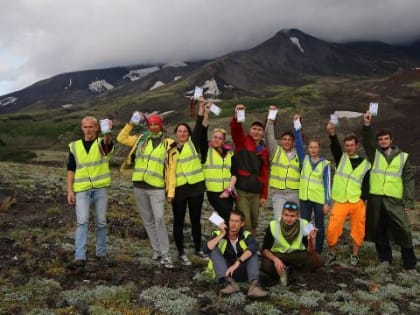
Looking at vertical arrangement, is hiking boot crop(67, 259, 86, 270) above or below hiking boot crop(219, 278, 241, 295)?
above

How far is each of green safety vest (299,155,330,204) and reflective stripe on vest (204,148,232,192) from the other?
2.05 metres

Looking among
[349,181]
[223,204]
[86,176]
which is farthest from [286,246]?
[86,176]

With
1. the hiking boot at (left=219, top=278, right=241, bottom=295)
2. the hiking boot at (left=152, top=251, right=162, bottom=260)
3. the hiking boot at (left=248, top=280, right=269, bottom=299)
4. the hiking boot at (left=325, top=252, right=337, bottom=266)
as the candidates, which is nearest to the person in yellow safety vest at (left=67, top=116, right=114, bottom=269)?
the hiking boot at (left=152, top=251, right=162, bottom=260)

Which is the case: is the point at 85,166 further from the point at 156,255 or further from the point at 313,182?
the point at 313,182

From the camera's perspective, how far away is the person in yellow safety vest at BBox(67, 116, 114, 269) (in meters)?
10.8

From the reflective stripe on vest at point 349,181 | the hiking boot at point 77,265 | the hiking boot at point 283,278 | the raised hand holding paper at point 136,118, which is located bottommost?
the hiking boot at point 283,278

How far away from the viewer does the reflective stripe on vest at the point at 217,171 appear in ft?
37.2

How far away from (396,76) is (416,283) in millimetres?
121905

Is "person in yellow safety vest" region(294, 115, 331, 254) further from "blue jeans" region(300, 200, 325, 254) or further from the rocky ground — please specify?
the rocky ground

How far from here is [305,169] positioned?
1180 centimetres

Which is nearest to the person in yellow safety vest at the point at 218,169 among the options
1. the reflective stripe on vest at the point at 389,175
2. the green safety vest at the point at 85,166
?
the green safety vest at the point at 85,166

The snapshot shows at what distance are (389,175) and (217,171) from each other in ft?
15.2

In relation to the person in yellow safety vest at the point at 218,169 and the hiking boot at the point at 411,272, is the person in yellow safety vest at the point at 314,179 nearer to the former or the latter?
the person in yellow safety vest at the point at 218,169

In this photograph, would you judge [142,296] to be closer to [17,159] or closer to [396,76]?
[17,159]
